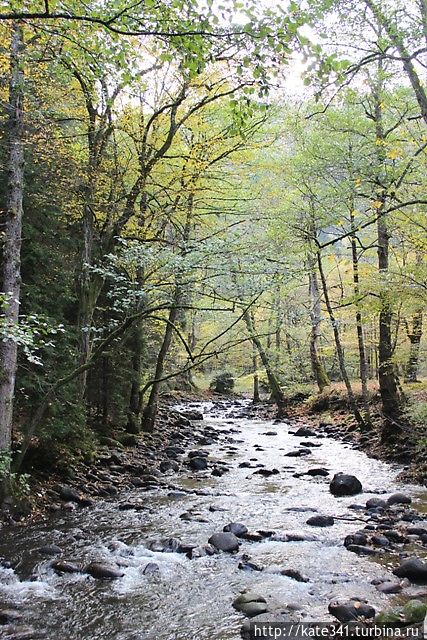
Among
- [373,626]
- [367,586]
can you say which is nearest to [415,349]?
[367,586]

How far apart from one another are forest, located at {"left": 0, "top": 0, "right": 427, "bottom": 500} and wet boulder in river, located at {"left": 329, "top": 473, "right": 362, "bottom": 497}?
2143 mm

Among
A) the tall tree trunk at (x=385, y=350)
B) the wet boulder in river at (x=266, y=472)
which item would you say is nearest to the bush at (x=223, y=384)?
the tall tree trunk at (x=385, y=350)

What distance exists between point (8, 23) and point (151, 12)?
13.7 ft

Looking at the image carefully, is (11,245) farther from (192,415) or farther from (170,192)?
(192,415)

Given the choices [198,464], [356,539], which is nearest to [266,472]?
[198,464]

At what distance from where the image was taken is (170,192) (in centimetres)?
1583

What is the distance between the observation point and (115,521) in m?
8.34

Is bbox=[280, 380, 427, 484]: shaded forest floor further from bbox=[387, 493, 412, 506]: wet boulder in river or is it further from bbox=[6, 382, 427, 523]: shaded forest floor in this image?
bbox=[387, 493, 412, 506]: wet boulder in river

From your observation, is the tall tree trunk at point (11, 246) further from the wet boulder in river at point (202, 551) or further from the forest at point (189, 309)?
the wet boulder in river at point (202, 551)

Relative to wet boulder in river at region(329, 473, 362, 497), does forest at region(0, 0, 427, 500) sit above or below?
above

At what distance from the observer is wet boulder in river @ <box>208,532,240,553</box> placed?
Result: 7.00 metres

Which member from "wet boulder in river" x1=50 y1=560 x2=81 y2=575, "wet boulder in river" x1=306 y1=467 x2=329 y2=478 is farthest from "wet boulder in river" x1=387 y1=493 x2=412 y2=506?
"wet boulder in river" x1=50 y1=560 x2=81 y2=575

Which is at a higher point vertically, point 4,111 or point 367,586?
point 4,111

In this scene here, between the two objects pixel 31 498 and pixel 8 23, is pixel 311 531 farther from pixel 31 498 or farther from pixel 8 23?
pixel 8 23
